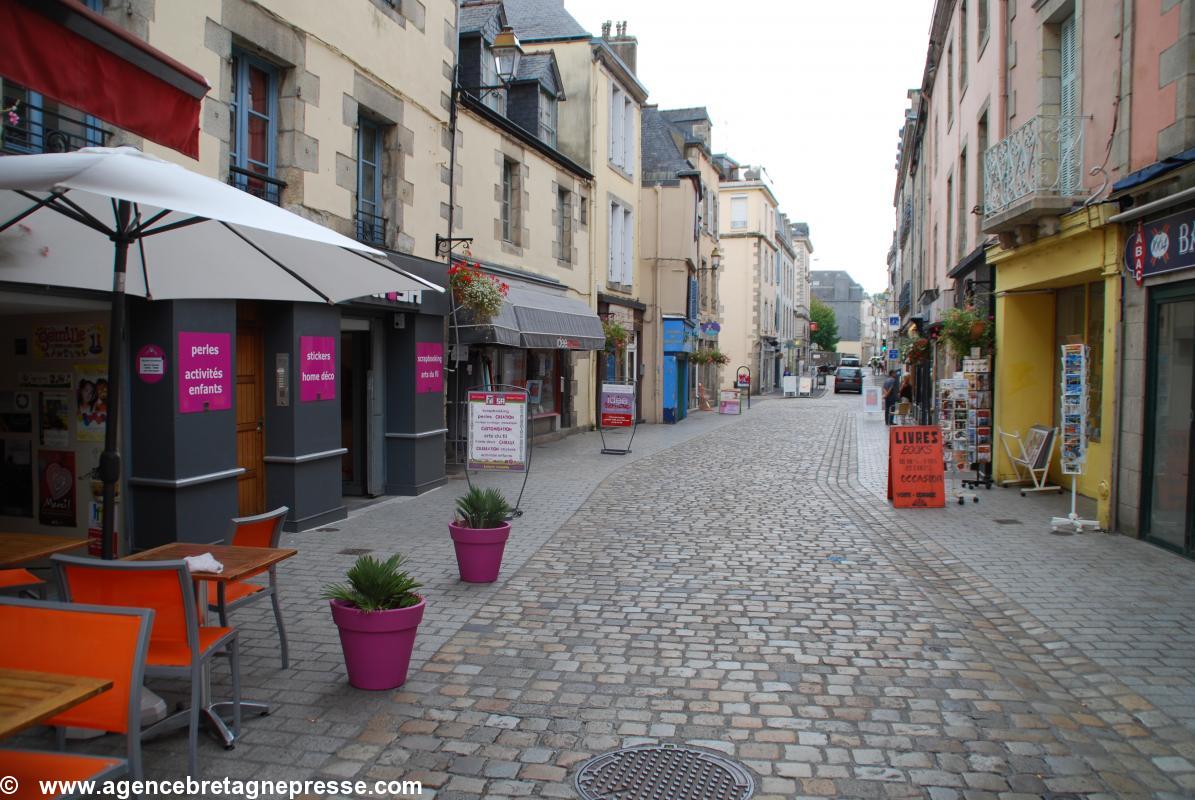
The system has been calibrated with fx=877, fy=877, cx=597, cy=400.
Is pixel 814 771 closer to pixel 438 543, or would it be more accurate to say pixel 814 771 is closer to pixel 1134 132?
pixel 438 543

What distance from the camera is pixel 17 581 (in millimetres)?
4664

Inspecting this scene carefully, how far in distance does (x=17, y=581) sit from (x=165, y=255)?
2.16 metres

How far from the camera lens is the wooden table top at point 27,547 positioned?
187 inches

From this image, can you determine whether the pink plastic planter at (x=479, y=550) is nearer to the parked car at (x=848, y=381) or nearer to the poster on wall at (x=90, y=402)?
the poster on wall at (x=90, y=402)

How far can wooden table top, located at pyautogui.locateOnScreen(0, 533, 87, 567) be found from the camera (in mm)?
4754

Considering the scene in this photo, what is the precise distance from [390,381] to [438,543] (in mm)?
3637

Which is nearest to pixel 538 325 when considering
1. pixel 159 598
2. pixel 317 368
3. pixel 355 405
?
pixel 355 405

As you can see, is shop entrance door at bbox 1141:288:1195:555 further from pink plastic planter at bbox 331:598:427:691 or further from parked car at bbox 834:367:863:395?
parked car at bbox 834:367:863:395

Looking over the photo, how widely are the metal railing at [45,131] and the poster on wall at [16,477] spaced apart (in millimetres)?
2696

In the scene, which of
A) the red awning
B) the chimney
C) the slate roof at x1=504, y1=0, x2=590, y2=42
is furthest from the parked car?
the red awning

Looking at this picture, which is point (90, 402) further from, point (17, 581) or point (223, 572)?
point (223, 572)

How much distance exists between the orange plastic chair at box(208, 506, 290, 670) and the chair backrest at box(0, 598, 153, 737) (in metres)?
1.15

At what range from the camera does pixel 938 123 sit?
21.5m

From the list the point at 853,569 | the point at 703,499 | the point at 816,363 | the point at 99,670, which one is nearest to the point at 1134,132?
the point at 853,569
